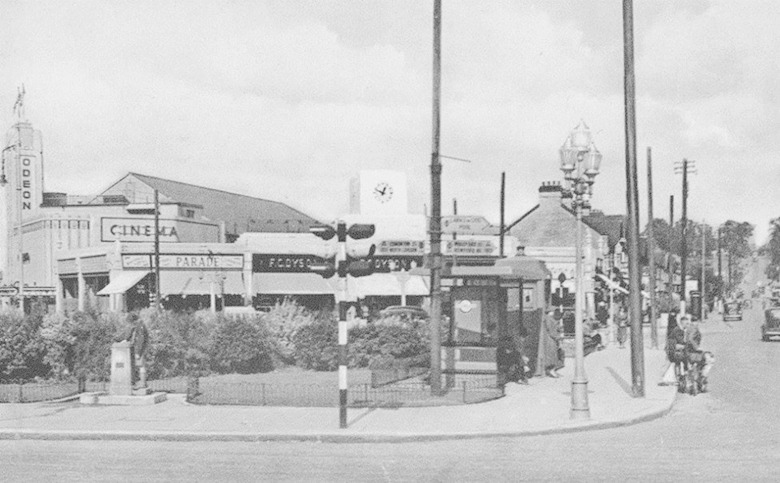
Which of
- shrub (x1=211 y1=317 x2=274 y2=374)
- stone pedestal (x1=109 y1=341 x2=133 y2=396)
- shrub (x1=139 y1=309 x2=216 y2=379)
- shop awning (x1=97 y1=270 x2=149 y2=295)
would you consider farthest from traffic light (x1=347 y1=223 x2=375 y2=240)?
shop awning (x1=97 y1=270 x2=149 y2=295)

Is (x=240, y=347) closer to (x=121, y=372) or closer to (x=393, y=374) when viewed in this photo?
(x=393, y=374)

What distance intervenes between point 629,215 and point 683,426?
216 inches

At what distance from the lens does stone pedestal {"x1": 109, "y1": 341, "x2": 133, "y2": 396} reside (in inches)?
667

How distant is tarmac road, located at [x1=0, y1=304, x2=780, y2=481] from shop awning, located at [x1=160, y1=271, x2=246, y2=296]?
3962 centimetres

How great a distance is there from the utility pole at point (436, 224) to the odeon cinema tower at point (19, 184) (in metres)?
59.4

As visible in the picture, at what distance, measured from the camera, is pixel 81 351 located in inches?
810

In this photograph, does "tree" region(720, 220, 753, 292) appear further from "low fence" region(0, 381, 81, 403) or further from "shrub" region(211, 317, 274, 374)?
"low fence" region(0, 381, 81, 403)

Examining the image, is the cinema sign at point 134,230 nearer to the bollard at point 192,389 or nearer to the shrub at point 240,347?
the shrub at point 240,347

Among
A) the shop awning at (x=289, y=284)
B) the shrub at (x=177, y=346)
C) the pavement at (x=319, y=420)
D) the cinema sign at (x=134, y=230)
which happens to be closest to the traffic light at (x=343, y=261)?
the pavement at (x=319, y=420)

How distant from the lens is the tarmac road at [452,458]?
35.2 feet

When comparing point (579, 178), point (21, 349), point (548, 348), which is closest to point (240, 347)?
point (21, 349)

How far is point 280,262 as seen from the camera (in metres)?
55.3

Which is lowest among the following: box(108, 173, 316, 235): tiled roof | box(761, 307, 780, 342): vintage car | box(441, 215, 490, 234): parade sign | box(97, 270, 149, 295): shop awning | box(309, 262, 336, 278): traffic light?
box(761, 307, 780, 342): vintage car

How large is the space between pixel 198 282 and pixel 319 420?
40167 mm
